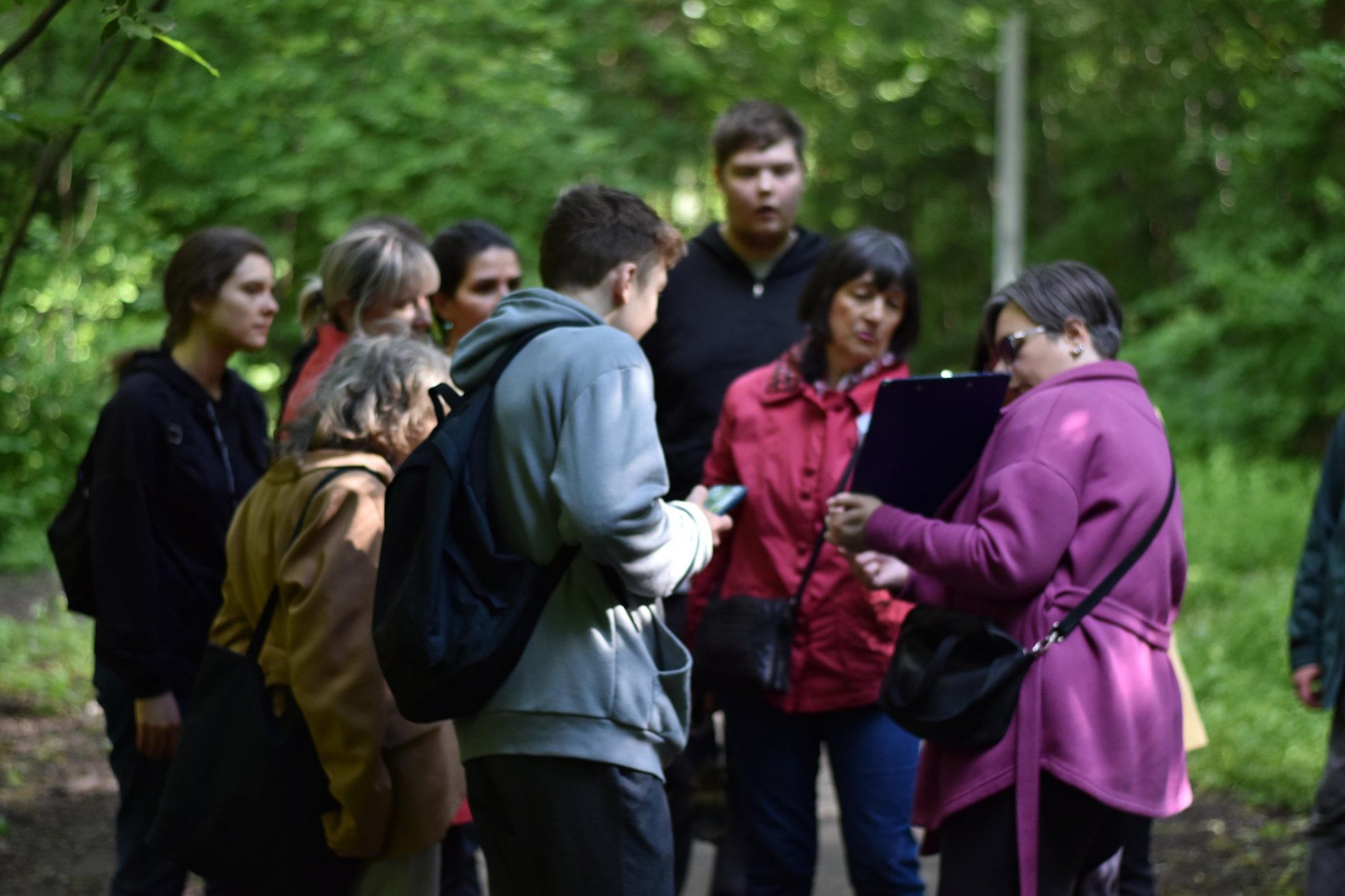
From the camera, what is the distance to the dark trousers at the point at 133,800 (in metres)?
3.86

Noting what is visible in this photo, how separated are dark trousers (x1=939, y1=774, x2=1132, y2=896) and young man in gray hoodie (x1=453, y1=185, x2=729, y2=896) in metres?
0.65

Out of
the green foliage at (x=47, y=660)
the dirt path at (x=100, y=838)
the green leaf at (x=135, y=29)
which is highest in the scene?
the green leaf at (x=135, y=29)

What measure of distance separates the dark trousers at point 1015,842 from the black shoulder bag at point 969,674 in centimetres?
15

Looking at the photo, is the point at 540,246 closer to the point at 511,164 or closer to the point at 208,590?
the point at 208,590

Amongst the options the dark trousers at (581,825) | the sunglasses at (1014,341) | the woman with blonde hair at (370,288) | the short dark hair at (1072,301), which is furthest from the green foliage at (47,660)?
the short dark hair at (1072,301)

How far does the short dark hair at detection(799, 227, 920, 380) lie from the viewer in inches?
160

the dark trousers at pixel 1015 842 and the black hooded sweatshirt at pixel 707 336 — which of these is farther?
the black hooded sweatshirt at pixel 707 336

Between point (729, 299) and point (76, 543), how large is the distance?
205 cm

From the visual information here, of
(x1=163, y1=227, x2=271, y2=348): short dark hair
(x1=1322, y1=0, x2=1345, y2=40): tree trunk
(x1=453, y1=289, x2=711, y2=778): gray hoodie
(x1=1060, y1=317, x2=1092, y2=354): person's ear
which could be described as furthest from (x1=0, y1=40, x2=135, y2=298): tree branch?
(x1=1322, y1=0, x2=1345, y2=40): tree trunk

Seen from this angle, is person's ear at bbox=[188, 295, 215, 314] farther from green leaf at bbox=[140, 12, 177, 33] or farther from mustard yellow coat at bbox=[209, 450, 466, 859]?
green leaf at bbox=[140, 12, 177, 33]

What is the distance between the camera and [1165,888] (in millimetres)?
5266

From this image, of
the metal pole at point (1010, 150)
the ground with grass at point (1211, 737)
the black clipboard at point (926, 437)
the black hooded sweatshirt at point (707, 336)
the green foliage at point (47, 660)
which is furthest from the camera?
the metal pole at point (1010, 150)

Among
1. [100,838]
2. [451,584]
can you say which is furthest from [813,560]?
[100,838]

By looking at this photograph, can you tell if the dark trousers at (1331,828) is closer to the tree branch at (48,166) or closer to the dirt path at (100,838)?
the dirt path at (100,838)
